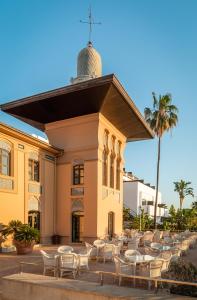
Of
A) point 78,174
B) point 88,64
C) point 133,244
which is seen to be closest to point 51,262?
point 133,244

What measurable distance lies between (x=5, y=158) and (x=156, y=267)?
42.2 ft

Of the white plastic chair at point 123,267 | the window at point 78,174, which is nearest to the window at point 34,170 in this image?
the window at point 78,174

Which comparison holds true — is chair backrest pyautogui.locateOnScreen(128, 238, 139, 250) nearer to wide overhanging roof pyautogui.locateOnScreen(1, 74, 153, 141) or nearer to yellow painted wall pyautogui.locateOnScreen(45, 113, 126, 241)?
yellow painted wall pyautogui.locateOnScreen(45, 113, 126, 241)

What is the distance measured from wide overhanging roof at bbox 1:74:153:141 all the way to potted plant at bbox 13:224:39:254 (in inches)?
390

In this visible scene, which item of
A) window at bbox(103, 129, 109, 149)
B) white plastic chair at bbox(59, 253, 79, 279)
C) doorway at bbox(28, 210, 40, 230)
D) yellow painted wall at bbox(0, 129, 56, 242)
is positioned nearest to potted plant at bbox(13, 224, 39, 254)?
yellow painted wall at bbox(0, 129, 56, 242)

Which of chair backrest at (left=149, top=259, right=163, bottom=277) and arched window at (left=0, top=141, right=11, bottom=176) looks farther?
arched window at (left=0, top=141, right=11, bottom=176)

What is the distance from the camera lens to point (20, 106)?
25.3 m

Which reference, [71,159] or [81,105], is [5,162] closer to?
[71,159]

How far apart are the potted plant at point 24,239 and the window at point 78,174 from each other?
24.7 feet

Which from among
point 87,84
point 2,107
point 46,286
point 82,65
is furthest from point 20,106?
point 46,286

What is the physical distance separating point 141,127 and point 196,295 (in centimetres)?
2258

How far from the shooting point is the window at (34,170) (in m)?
23.0

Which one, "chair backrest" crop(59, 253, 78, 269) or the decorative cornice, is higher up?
the decorative cornice

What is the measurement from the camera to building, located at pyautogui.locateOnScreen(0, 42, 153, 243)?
72.2 ft
